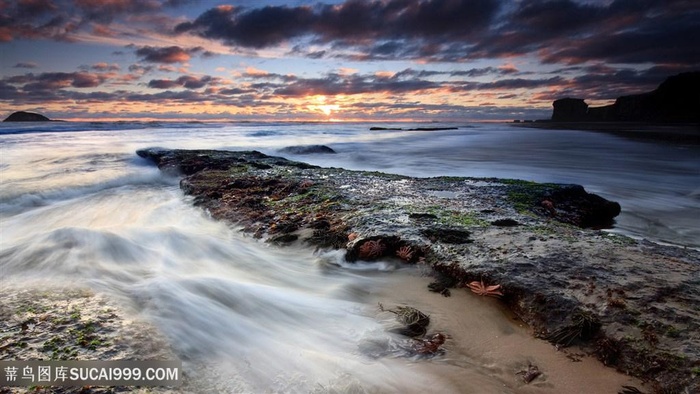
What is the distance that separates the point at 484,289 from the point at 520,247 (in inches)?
34.4

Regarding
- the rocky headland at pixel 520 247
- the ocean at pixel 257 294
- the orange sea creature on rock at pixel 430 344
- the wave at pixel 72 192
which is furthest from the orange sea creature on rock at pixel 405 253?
the wave at pixel 72 192

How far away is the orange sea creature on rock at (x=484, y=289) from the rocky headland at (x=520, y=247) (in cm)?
2

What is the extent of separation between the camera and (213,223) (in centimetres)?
633

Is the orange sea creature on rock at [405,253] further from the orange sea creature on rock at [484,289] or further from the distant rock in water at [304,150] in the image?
the distant rock in water at [304,150]

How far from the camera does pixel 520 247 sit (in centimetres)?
391

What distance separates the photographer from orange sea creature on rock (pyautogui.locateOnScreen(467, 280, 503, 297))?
328cm

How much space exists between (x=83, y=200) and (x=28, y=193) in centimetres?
142

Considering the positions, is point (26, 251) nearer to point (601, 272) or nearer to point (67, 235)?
point (67, 235)

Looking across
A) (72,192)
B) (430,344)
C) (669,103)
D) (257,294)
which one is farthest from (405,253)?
(669,103)

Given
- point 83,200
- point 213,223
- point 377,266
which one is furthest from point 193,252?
point 83,200

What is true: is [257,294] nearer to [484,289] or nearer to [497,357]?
[484,289]

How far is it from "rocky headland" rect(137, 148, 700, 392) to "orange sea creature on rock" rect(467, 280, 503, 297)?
0.02 m

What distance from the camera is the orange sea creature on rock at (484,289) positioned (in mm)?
3276

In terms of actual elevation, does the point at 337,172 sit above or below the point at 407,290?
above
